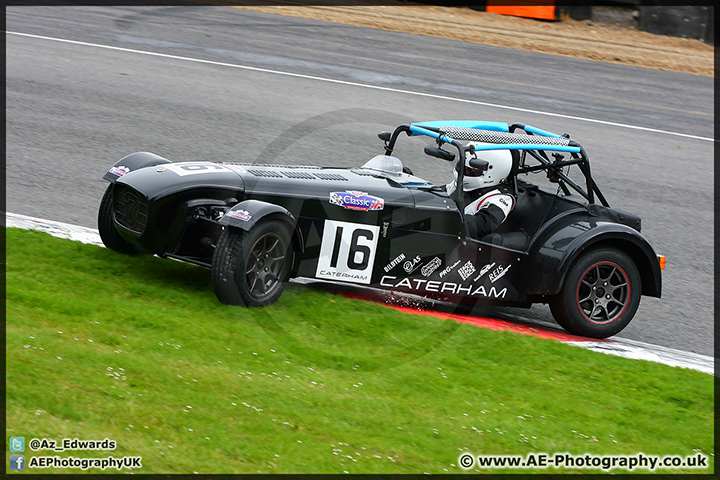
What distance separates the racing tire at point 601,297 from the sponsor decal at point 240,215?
2.75 m

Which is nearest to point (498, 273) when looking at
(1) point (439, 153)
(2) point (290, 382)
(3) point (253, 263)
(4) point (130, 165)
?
(1) point (439, 153)

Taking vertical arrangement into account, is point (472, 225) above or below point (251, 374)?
above

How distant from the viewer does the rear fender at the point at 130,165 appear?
6301 millimetres

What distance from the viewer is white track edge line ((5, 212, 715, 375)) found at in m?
6.56

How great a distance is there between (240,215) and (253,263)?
14.4 inches

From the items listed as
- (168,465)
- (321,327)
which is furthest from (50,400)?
(321,327)

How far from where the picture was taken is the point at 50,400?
404 cm

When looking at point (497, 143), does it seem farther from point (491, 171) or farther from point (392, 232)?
point (392, 232)

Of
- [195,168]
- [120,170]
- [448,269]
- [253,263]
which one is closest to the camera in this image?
[253,263]

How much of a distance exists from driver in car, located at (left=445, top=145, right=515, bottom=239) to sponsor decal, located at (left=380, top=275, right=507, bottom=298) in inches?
17.0

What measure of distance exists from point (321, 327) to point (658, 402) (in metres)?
2.35

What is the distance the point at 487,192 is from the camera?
7.00 metres

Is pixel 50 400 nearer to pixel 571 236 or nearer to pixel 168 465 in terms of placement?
pixel 168 465
